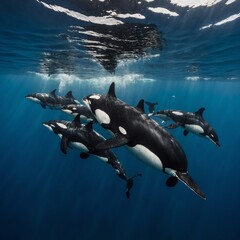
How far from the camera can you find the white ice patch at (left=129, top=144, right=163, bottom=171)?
635cm

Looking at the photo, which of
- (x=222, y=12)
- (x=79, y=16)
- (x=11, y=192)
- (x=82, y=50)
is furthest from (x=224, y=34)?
(x=11, y=192)

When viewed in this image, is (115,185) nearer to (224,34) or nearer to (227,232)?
(227,232)

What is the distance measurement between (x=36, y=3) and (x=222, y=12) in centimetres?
848

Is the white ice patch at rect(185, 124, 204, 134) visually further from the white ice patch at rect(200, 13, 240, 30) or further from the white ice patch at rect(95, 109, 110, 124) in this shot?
the white ice patch at rect(95, 109, 110, 124)

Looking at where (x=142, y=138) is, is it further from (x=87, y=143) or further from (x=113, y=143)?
(x=87, y=143)

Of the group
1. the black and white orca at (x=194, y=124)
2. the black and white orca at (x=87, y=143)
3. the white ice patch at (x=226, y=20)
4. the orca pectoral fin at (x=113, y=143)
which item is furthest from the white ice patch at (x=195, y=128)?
the orca pectoral fin at (x=113, y=143)

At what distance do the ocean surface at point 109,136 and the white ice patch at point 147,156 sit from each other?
1.13 m

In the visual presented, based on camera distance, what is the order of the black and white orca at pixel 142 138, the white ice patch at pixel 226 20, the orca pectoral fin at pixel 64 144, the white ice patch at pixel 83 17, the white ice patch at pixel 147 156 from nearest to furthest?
1. the black and white orca at pixel 142 138
2. the white ice patch at pixel 147 156
3. the orca pectoral fin at pixel 64 144
4. the white ice patch at pixel 83 17
5. the white ice patch at pixel 226 20

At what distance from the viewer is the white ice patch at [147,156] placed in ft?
20.8

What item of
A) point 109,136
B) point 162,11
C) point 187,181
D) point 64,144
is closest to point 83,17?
point 162,11

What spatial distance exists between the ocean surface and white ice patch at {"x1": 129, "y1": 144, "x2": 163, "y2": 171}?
113 cm

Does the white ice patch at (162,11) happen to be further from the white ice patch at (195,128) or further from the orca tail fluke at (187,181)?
the orca tail fluke at (187,181)

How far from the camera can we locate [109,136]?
33812 mm

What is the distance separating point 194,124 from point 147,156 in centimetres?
685
